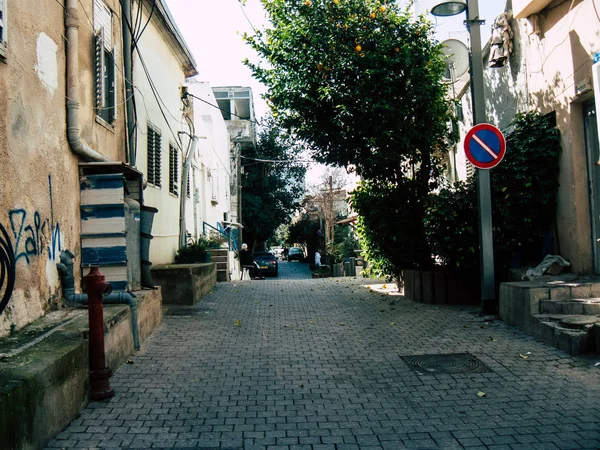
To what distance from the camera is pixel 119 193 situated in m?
7.33

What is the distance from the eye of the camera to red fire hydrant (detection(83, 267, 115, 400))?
4977mm

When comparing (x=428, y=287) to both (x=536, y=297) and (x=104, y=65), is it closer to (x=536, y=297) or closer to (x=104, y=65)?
(x=536, y=297)

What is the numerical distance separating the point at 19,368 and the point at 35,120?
2844 millimetres

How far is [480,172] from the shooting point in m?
8.56

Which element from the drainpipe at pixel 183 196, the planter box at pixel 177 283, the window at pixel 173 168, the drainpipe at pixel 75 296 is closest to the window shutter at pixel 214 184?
the drainpipe at pixel 183 196

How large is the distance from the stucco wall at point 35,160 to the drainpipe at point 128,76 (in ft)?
6.92

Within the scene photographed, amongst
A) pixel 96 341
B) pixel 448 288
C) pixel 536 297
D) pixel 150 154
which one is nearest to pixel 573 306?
pixel 536 297

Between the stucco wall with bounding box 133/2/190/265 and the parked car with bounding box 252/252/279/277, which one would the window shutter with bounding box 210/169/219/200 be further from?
the parked car with bounding box 252/252/279/277

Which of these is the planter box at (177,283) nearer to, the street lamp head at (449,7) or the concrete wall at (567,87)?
the street lamp head at (449,7)

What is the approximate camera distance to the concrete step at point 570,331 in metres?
6.01

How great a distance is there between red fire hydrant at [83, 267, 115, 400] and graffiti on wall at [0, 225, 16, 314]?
0.63 m

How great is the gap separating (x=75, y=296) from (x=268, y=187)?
30.6 m

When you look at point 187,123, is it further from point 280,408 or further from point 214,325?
point 280,408

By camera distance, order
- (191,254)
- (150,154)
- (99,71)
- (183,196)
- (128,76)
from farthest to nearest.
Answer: (183,196) < (191,254) < (150,154) < (128,76) < (99,71)
